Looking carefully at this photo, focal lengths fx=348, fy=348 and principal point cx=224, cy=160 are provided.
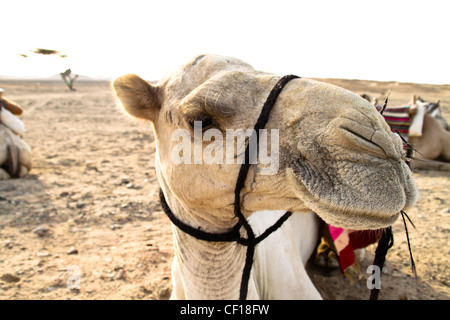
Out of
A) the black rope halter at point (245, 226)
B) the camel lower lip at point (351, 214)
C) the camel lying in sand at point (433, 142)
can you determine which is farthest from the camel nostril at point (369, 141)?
the camel lying in sand at point (433, 142)

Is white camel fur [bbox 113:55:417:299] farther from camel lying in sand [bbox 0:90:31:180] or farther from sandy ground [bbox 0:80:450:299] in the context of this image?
camel lying in sand [bbox 0:90:31:180]

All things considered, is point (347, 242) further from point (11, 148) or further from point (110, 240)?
point (11, 148)

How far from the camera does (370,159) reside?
1229mm

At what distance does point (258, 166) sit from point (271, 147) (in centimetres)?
11

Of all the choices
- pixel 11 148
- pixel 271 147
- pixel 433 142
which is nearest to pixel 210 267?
pixel 271 147

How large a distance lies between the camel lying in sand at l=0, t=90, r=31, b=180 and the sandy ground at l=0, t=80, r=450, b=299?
10.1 inches

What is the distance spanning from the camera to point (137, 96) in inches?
78.5

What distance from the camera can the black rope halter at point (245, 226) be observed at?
1.50 metres

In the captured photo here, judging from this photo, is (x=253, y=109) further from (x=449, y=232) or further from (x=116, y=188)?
(x=116, y=188)

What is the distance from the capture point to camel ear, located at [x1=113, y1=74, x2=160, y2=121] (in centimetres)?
194

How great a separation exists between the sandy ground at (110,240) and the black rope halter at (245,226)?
766 mm

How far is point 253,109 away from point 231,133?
0.49 feet
